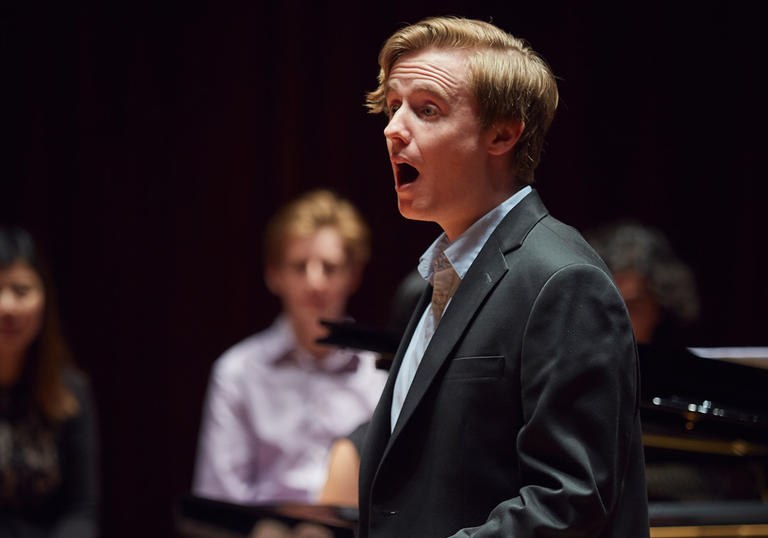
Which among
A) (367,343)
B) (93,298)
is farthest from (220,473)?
(367,343)

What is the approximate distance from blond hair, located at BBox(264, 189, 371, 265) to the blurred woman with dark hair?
0.81 m

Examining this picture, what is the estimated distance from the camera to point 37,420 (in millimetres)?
3406

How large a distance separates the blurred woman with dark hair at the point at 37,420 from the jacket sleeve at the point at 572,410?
2460 millimetres

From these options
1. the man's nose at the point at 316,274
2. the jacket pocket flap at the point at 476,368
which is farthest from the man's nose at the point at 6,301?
the jacket pocket flap at the point at 476,368

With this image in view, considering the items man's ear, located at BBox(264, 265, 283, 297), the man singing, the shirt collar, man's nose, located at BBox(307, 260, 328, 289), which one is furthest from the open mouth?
man's ear, located at BBox(264, 265, 283, 297)

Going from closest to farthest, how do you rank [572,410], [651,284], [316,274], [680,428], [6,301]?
[572,410] < [680,428] < [651,284] < [6,301] < [316,274]

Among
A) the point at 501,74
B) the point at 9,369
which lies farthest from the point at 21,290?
the point at 501,74

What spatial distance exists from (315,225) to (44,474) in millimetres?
1249

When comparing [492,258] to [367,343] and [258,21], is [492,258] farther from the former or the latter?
[258,21]

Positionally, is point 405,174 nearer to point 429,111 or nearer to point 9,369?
point 429,111

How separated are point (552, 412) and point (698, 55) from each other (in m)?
3.61

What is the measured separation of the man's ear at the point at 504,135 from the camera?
140cm

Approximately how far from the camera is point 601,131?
4488 mm

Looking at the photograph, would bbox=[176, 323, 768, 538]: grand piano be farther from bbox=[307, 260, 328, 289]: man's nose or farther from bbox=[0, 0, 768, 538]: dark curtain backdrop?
bbox=[0, 0, 768, 538]: dark curtain backdrop
